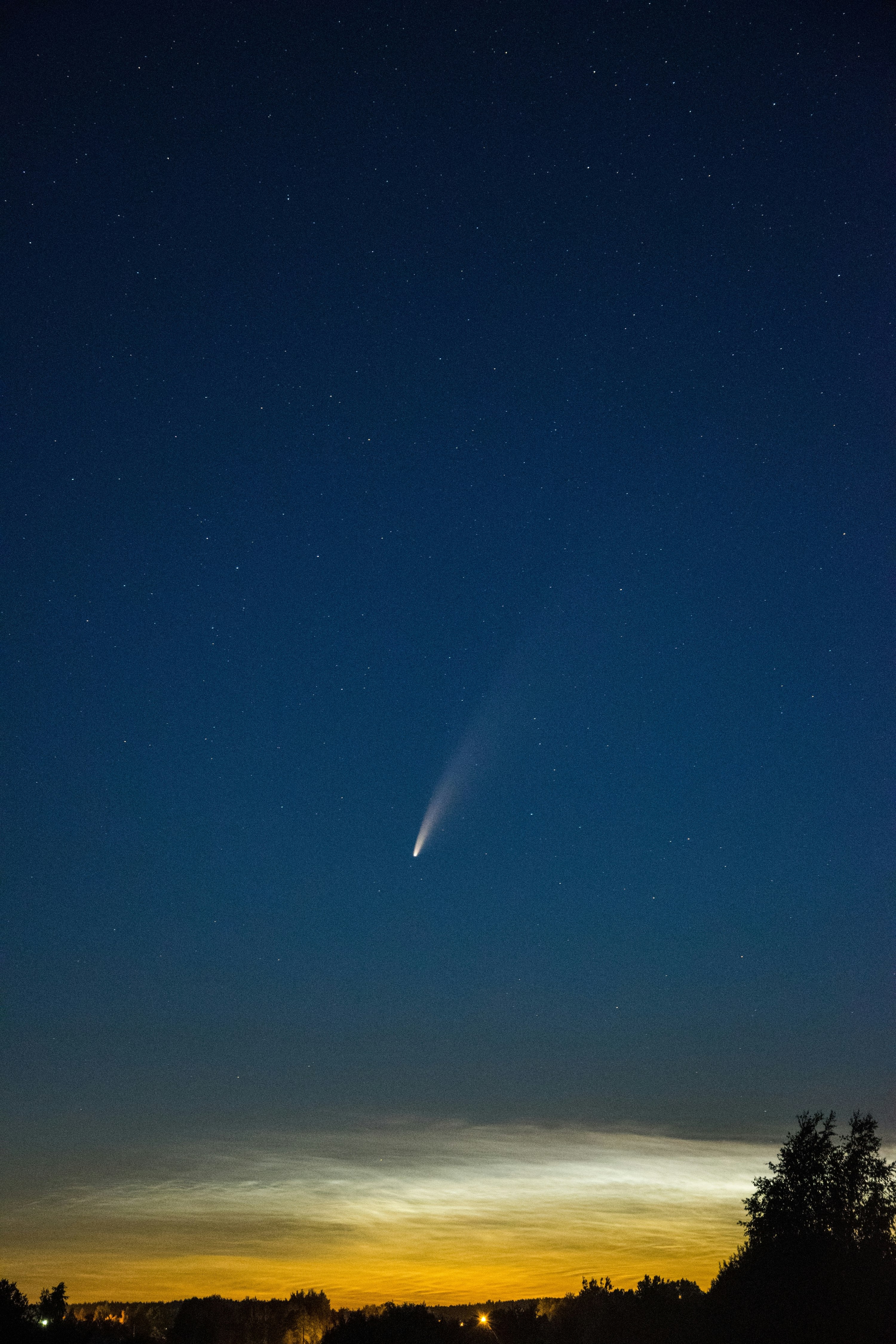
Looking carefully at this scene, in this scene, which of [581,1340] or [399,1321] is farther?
[581,1340]

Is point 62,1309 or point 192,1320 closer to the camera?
point 62,1309

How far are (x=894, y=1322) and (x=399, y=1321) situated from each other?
90.2 feet

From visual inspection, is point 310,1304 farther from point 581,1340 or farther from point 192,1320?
point 581,1340

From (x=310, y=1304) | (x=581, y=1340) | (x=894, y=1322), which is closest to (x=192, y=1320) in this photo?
(x=310, y=1304)

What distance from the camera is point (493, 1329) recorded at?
102 m

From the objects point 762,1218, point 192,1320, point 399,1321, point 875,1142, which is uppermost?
point 875,1142

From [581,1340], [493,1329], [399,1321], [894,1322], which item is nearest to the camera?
[894,1322]

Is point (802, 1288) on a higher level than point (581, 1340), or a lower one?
higher

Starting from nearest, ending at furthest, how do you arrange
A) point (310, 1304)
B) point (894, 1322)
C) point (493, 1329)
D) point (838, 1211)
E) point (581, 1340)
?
point (894, 1322), point (838, 1211), point (581, 1340), point (493, 1329), point (310, 1304)

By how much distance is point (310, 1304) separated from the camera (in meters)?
159

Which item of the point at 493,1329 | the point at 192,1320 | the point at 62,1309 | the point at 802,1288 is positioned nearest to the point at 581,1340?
the point at 493,1329

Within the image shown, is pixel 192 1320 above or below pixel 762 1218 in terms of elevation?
below

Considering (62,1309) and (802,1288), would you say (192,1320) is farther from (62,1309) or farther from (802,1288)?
(802,1288)

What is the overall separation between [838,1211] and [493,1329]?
7173cm
